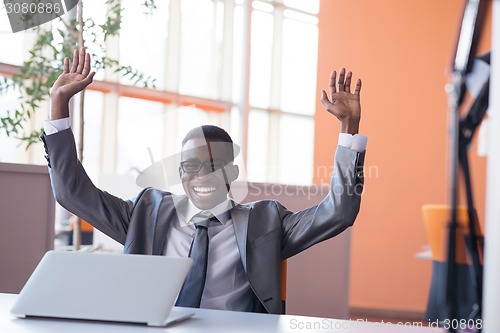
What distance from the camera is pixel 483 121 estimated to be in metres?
0.46

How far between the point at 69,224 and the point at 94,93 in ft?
5.08

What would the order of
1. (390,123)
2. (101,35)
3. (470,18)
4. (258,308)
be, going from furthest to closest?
(390,123) → (101,35) → (258,308) → (470,18)

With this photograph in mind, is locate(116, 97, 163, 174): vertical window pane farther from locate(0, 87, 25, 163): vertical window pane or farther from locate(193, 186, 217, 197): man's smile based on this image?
locate(193, 186, 217, 197): man's smile

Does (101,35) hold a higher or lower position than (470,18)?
higher

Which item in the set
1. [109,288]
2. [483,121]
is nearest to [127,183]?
[109,288]

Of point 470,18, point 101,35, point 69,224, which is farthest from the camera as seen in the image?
point 69,224

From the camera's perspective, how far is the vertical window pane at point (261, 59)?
887cm

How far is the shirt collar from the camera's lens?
1.98 meters

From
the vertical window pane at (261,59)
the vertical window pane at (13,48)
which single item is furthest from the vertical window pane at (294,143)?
the vertical window pane at (13,48)

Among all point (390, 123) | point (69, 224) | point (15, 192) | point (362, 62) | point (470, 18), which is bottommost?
point (69, 224)

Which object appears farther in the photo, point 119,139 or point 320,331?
point 119,139

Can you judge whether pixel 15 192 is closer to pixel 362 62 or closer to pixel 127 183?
pixel 127 183

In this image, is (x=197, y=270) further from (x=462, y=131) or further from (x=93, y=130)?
(x=93, y=130)

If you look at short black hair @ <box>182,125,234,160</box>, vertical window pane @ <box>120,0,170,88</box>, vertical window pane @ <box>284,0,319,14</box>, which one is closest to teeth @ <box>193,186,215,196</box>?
short black hair @ <box>182,125,234,160</box>
